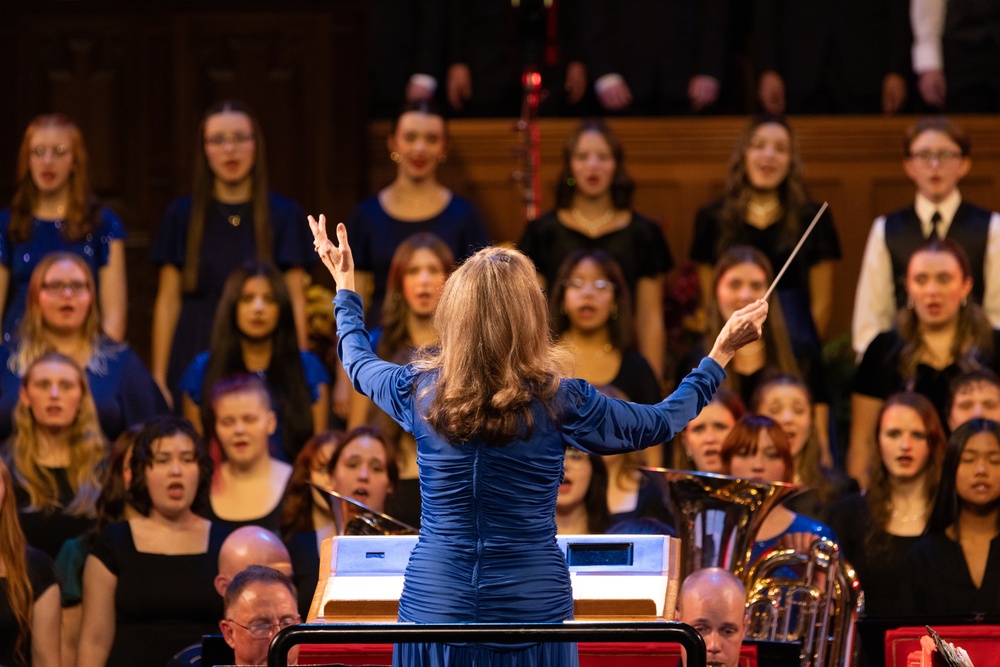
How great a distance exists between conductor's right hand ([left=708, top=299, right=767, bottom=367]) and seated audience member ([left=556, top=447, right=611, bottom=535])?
1526mm

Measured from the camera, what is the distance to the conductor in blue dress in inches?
105

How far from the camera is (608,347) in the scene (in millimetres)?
5129

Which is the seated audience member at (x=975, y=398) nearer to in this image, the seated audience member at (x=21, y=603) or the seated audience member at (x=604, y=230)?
the seated audience member at (x=604, y=230)

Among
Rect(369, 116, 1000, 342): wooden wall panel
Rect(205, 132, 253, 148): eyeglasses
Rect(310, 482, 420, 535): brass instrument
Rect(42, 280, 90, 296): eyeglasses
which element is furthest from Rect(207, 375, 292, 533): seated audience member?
Rect(369, 116, 1000, 342): wooden wall panel

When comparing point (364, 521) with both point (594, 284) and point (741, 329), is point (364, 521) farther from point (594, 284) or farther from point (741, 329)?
point (594, 284)

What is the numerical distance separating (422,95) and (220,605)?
9.33 ft

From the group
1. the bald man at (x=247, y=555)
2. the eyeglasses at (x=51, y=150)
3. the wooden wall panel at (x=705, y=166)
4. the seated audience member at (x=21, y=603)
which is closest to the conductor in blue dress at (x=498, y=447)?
the bald man at (x=247, y=555)

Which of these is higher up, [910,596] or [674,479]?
[674,479]

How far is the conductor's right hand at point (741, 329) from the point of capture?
9.41 ft

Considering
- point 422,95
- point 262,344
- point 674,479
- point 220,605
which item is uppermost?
point 422,95

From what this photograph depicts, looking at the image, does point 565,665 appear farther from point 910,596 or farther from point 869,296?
point 869,296

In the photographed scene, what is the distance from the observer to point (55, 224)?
5375mm

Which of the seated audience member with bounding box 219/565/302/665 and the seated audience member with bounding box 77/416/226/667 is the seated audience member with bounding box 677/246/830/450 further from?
the seated audience member with bounding box 219/565/302/665

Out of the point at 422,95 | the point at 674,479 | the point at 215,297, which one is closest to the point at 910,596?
the point at 674,479
